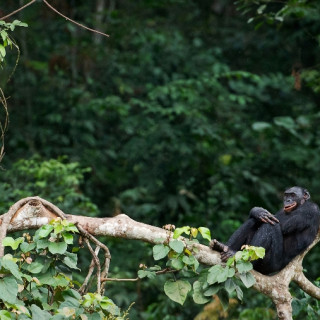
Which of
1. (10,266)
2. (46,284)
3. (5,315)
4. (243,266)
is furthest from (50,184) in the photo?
(5,315)

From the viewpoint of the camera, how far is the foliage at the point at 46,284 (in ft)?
13.5

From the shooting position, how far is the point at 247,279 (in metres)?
4.72

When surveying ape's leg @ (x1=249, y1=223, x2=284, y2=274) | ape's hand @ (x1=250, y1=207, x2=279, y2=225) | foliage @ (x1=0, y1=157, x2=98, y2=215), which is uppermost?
ape's hand @ (x1=250, y1=207, x2=279, y2=225)

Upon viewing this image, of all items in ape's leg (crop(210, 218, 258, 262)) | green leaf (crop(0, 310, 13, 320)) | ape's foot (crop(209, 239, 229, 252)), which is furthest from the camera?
ape's leg (crop(210, 218, 258, 262))

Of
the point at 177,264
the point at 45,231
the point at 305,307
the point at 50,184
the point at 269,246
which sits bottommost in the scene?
the point at 50,184

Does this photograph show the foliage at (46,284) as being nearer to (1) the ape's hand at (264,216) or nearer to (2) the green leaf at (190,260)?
(2) the green leaf at (190,260)

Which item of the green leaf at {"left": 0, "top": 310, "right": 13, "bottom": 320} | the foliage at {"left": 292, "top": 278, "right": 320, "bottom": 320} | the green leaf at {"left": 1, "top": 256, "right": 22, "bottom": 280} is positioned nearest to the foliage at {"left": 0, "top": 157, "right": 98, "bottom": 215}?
the foliage at {"left": 292, "top": 278, "right": 320, "bottom": 320}

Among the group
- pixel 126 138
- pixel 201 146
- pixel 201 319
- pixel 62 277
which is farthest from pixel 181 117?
pixel 62 277

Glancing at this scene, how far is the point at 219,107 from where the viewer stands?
12070mm

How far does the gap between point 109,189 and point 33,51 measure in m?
2.83

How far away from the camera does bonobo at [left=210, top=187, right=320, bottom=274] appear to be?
6.02m

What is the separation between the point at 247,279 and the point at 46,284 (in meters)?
1.27

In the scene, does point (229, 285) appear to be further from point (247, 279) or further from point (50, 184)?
point (50, 184)

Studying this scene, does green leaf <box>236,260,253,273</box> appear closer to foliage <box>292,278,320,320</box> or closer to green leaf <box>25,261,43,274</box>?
green leaf <box>25,261,43,274</box>
